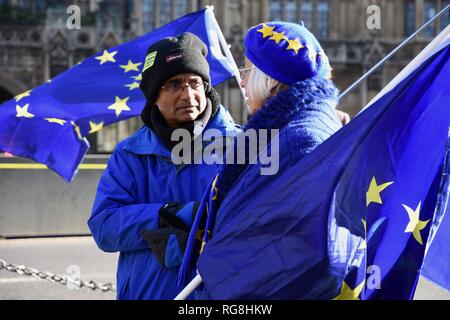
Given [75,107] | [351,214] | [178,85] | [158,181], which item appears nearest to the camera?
[351,214]

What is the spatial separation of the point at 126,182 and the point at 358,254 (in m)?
1.19

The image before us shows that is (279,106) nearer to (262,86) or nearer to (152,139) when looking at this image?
(262,86)

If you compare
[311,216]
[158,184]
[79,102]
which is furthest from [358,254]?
[79,102]

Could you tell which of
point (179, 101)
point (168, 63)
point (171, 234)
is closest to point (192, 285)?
point (171, 234)

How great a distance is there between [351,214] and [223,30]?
3027 centimetres

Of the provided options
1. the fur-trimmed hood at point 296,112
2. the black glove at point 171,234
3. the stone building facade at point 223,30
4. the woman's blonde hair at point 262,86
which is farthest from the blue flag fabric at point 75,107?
the stone building facade at point 223,30

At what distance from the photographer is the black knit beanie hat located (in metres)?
3.21

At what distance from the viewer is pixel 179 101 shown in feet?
10.6

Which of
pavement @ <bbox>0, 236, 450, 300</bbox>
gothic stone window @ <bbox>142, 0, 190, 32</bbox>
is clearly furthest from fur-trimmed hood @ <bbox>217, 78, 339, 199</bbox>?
gothic stone window @ <bbox>142, 0, 190, 32</bbox>

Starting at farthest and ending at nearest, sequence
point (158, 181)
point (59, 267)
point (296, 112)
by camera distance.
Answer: point (59, 267) → point (158, 181) → point (296, 112)

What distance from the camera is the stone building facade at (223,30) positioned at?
29047 mm

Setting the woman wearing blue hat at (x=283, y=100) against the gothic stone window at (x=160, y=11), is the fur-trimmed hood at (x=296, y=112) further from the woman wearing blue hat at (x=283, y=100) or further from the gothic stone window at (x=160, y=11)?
the gothic stone window at (x=160, y=11)

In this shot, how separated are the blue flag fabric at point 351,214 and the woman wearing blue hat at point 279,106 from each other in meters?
0.02
